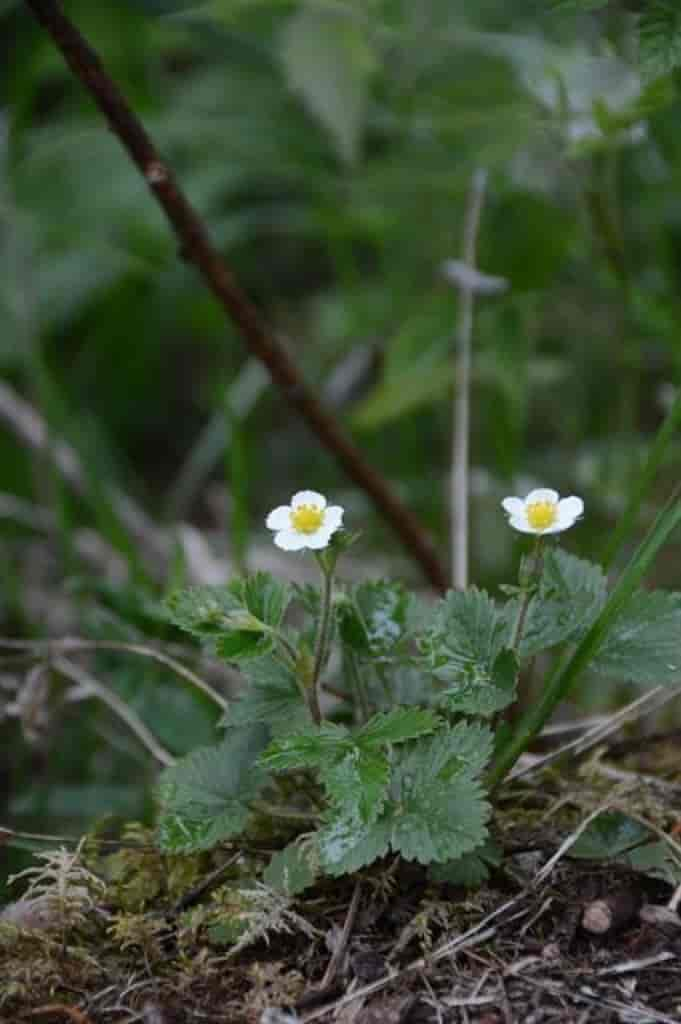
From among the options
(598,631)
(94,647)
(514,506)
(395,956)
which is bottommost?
(395,956)

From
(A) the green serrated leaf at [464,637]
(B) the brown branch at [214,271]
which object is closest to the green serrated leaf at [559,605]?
(A) the green serrated leaf at [464,637]

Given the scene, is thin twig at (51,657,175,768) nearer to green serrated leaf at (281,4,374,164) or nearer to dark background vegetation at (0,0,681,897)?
dark background vegetation at (0,0,681,897)

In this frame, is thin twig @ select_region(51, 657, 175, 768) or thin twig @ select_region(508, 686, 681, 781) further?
thin twig @ select_region(51, 657, 175, 768)

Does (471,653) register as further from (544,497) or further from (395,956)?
(395,956)

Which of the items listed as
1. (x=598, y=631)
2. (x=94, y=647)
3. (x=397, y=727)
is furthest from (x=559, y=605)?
(x=94, y=647)

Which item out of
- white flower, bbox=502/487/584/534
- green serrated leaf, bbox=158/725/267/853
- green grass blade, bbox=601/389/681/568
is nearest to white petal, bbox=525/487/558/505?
white flower, bbox=502/487/584/534
